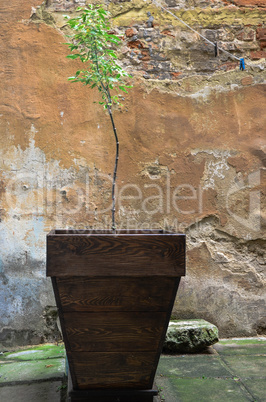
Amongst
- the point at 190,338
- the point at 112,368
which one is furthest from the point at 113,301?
the point at 190,338

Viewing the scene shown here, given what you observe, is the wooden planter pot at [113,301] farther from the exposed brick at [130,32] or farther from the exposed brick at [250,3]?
the exposed brick at [250,3]

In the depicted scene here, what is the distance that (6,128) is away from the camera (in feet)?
8.37

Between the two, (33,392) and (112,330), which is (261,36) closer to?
(112,330)

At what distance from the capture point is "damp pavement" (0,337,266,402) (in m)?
1.77

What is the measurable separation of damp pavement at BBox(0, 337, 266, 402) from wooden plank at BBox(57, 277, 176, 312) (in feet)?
1.87

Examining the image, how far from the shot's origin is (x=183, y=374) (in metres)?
2.04

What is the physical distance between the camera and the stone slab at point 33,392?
1.75 m

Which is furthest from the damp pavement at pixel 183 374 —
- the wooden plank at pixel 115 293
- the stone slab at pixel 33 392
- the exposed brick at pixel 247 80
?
the exposed brick at pixel 247 80

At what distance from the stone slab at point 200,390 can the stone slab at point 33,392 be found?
1.66 ft

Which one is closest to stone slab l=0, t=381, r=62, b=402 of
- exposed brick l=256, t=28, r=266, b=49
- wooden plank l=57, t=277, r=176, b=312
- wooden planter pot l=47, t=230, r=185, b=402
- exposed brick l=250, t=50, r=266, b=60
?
wooden planter pot l=47, t=230, r=185, b=402

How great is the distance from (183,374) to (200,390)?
223mm

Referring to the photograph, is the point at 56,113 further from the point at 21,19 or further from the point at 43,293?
the point at 43,293

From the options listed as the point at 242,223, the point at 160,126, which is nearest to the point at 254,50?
the point at 160,126

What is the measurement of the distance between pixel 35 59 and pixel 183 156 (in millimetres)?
1212
